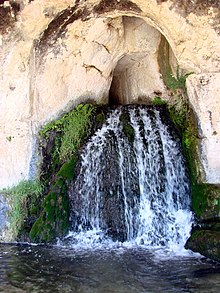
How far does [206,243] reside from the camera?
5.79 m

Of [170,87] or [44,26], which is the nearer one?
[44,26]

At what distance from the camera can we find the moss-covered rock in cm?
558

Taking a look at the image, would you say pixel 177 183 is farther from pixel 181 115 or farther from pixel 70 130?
pixel 70 130

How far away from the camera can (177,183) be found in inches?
282

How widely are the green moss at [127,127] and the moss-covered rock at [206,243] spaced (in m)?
2.02

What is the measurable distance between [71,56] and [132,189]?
256 cm

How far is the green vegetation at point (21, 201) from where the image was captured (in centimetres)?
704

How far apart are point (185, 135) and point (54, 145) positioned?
2153mm

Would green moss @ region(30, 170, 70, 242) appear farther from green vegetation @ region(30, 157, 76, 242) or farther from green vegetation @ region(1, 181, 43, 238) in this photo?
green vegetation @ region(1, 181, 43, 238)

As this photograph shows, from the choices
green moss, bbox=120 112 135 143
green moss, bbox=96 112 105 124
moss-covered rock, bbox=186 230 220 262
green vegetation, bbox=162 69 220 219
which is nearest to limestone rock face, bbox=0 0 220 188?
green vegetation, bbox=162 69 220 219

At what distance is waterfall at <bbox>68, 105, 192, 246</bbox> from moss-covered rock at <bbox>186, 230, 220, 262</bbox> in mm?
400

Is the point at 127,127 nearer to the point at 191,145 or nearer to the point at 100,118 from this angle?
the point at 100,118

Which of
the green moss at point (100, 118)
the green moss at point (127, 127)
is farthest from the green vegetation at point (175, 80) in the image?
the green moss at point (100, 118)

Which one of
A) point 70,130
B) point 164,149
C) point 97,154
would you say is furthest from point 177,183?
point 70,130
